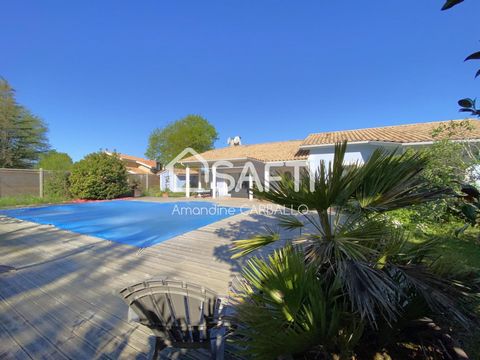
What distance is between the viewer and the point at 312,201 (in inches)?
82.3

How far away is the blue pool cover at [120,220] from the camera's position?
27.7ft

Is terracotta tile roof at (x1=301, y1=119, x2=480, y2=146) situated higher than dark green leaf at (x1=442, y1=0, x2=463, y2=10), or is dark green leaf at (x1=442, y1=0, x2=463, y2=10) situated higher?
terracotta tile roof at (x1=301, y1=119, x2=480, y2=146)

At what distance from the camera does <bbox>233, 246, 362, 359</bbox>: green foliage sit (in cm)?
154

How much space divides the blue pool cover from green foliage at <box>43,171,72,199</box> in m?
3.25

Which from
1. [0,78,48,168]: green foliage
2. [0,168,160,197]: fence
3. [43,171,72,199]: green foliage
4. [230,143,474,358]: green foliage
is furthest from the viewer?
[0,78,48,168]: green foliage

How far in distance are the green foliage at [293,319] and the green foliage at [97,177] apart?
2011cm

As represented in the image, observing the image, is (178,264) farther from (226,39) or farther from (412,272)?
(226,39)

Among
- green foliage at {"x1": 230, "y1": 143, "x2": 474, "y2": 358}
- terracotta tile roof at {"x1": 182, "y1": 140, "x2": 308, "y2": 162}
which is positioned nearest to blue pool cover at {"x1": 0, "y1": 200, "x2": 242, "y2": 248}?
green foliage at {"x1": 230, "y1": 143, "x2": 474, "y2": 358}

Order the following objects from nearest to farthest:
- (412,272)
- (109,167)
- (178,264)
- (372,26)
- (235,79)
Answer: (412,272) < (178,264) < (372,26) < (109,167) < (235,79)

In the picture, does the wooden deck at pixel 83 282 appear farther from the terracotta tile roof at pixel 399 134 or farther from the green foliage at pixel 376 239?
the terracotta tile roof at pixel 399 134

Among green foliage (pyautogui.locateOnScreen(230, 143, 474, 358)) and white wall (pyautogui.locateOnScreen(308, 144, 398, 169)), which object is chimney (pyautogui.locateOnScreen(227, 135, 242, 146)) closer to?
white wall (pyautogui.locateOnScreen(308, 144, 398, 169))

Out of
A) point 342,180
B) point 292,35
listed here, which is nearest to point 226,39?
point 292,35

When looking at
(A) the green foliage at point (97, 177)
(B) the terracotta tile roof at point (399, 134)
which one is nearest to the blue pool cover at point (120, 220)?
(A) the green foliage at point (97, 177)

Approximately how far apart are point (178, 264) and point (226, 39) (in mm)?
13102
